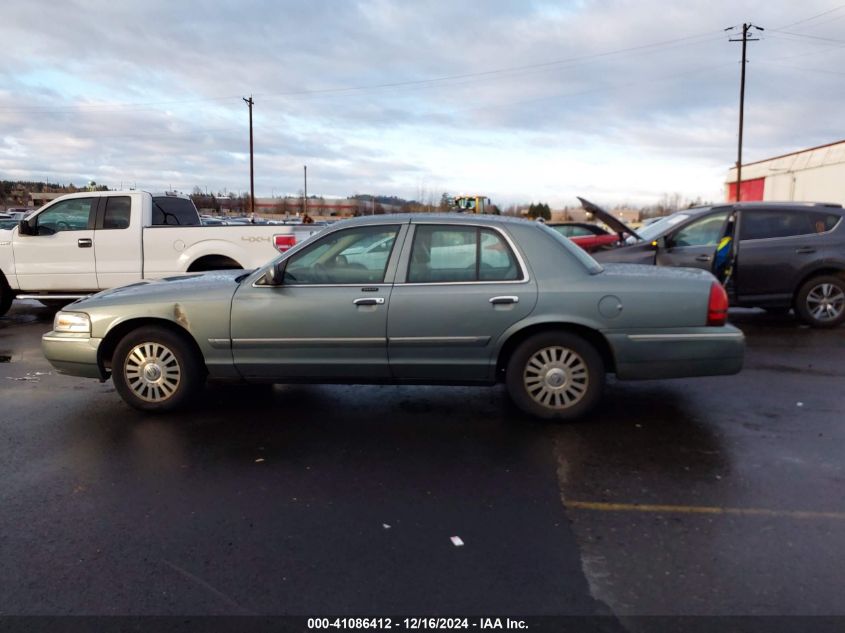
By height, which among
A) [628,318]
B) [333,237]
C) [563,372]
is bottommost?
[563,372]

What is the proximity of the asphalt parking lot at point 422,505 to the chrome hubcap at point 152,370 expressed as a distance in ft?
0.76

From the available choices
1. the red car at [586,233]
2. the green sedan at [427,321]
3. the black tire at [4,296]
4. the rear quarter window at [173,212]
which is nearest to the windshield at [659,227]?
the red car at [586,233]

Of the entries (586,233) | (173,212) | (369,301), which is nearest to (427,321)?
(369,301)

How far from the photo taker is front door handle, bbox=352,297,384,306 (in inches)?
190

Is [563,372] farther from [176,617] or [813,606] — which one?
[176,617]

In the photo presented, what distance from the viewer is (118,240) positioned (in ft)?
31.6

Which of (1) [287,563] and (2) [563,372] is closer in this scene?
(1) [287,563]

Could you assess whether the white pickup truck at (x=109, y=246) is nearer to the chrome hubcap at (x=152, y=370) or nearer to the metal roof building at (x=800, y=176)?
the chrome hubcap at (x=152, y=370)

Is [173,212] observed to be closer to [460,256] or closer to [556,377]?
[460,256]

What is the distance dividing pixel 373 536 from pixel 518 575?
0.77m

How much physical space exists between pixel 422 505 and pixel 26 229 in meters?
8.81

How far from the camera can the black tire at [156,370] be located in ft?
16.7

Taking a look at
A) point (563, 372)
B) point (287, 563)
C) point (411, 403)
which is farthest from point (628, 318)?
point (287, 563)

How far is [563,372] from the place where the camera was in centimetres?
483
